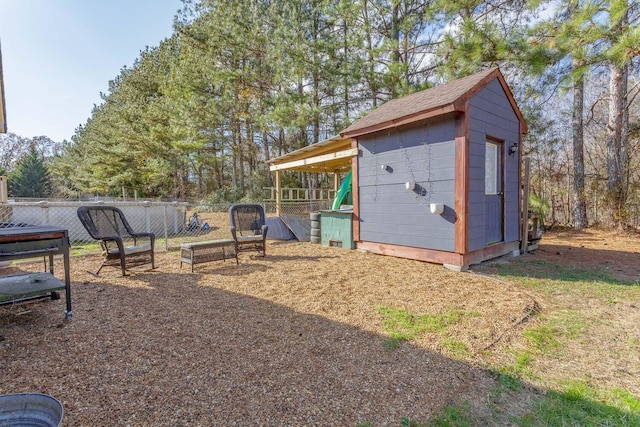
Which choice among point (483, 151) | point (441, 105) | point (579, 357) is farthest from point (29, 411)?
point (483, 151)

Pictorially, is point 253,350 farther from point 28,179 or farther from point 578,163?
point 28,179

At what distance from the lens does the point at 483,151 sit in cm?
535

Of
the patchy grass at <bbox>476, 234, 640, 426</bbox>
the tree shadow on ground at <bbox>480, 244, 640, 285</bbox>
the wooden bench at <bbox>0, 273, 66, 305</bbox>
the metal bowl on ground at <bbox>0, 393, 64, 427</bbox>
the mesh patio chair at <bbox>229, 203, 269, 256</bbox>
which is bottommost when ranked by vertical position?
the patchy grass at <bbox>476, 234, 640, 426</bbox>

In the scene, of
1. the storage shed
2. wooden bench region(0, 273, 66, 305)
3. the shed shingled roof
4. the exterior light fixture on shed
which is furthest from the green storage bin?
wooden bench region(0, 273, 66, 305)

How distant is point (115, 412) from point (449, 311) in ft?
9.74

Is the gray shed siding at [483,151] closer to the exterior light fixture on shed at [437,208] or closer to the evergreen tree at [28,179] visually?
the exterior light fixture on shed at [437,208]

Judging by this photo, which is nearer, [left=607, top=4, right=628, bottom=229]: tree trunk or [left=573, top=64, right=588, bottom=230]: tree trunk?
[left=607, top=4, right=628, bottom=229]: tree trunk

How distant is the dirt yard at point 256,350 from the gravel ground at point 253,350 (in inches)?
0.4

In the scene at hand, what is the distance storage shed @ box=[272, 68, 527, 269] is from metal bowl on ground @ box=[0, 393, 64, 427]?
16.3ft

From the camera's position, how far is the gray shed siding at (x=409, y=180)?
16.7 ft

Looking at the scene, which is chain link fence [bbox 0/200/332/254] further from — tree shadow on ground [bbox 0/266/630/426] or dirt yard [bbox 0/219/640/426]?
tree shadow on ground [bbox 0/266/630/426]

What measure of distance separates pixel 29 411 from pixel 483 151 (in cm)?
615

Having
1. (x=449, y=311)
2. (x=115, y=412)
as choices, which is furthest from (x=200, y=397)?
(x=449, y=311)

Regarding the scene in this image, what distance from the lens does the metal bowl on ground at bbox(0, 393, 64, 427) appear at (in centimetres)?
126
